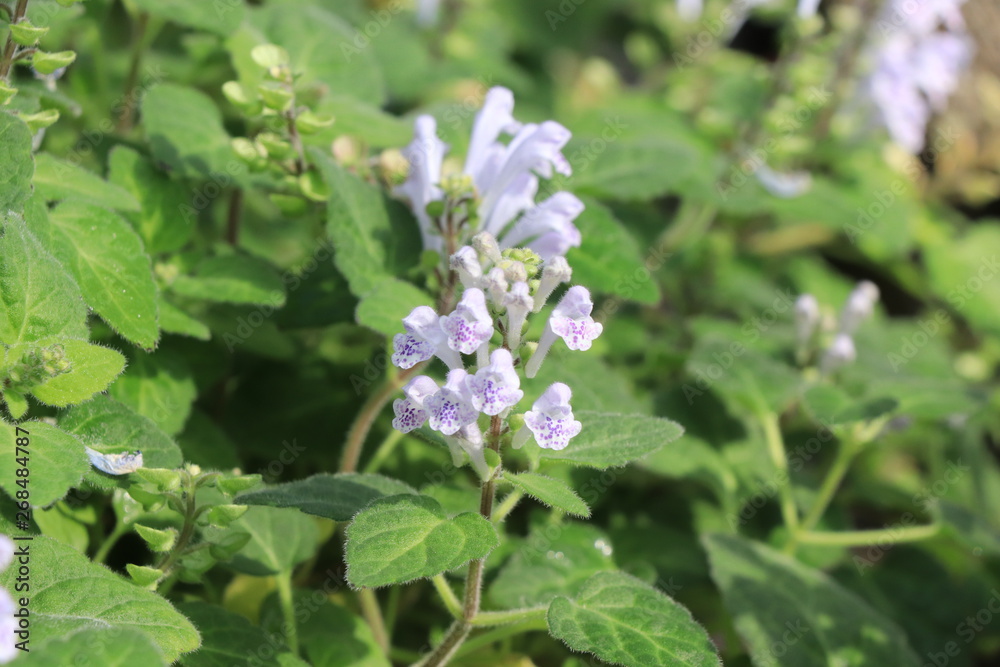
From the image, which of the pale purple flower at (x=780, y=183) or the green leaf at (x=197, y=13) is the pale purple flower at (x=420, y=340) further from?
the pale purple flower at (x=780, y=183)

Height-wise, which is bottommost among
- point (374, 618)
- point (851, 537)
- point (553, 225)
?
point (374, 618)

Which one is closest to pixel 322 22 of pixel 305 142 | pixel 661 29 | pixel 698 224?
pixel 305 142

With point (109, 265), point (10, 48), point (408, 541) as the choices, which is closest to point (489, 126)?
point (109, 265)

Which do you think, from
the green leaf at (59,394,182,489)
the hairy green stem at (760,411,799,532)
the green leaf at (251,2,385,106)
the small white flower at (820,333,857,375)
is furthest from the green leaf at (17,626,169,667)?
the small white flower at (820,333,857,375)

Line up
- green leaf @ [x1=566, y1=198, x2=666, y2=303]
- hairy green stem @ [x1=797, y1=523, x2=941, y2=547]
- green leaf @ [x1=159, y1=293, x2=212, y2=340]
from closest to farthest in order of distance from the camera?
1. green leaf @ [x1=159, y1=293, x2=212, y2=340]
2. green leaf @ [x1=566, y1=198, x2=666, y2=303]
3. hairy green stem @ [x1=797, y1=523, x2=941, y2=547]

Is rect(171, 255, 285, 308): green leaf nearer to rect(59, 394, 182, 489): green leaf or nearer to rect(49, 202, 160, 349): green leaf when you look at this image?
rect(49, 202, 160, 349): green leaf

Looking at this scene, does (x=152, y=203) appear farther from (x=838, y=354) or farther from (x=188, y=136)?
(x=838, y=354)

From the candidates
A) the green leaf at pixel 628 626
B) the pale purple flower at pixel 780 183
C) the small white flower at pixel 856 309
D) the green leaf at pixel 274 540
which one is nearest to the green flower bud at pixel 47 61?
the green leaf at pixel 274 540
